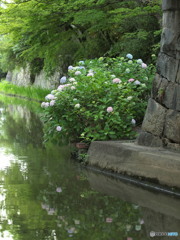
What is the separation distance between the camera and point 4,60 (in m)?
37.6

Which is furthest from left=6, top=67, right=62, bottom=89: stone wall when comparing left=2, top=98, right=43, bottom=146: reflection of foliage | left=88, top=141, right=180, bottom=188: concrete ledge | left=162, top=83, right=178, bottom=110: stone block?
left=162, top=83, right=178, bottom=110: stone block

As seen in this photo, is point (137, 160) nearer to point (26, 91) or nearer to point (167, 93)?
point (167, 93)

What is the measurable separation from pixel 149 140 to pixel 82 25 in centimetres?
978

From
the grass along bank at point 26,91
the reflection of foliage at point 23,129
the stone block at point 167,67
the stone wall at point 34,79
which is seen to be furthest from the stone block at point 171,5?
the grass along bank at point 26,91

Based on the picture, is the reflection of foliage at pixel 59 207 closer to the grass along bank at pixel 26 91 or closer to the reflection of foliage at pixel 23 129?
the reflection of foliage at pixel 23 129

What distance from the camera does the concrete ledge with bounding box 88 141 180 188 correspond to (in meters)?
6.68

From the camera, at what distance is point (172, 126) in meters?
7.59

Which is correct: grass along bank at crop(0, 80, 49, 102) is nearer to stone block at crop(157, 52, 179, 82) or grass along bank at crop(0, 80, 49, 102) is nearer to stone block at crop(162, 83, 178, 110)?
stone block at crop(157, 52, 179, 82)

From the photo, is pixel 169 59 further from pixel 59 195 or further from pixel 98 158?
pixel 59 195

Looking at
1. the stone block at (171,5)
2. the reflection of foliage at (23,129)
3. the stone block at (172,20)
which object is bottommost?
the reflection of foliage at (23,129)

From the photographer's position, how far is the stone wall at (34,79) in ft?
90.6

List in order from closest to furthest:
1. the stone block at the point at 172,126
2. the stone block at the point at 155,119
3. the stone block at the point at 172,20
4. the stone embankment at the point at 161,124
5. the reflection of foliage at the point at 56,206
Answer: the reflection of foliage at the point at 56,206 < the stone embankment at the point at 161,124 < the stone block at the point at 172,126 < the stone block at the point at 172,20 < the stone block at the point at 155,119

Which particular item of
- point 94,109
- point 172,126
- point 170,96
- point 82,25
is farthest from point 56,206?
point 82,25

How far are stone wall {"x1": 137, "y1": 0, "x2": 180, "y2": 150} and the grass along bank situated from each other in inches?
722
